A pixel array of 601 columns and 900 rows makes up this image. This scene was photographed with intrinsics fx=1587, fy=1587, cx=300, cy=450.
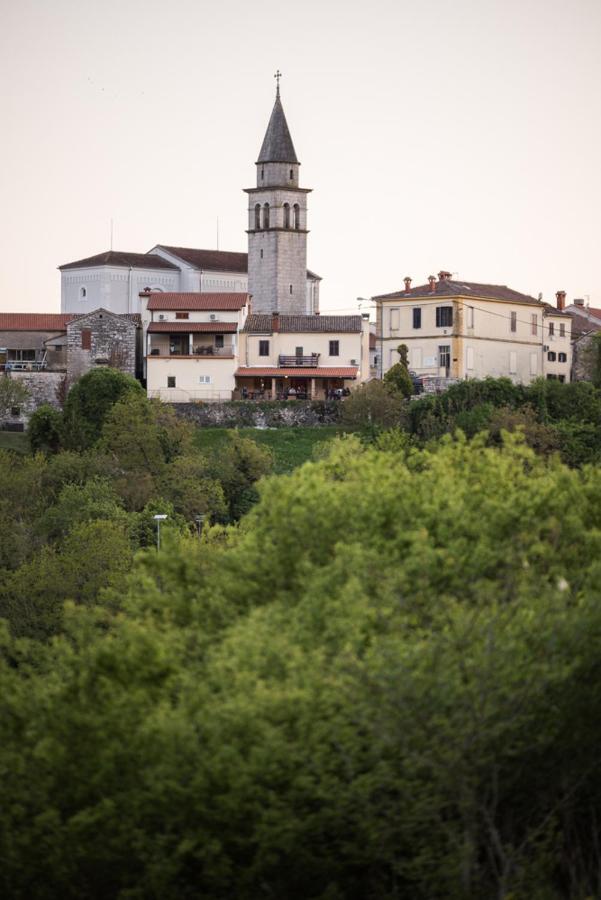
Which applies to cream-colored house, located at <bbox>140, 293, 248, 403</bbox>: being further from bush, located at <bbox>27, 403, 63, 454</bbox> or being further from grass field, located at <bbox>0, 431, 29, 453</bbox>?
bush, located at <bbox>27, 403, 63, 454</bbox>

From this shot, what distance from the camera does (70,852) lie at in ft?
67.5

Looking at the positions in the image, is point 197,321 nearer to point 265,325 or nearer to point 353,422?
point 265,325

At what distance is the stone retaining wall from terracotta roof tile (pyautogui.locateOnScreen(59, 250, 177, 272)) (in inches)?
757

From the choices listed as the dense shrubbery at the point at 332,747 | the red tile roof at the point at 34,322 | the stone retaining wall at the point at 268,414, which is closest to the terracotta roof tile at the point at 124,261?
the red tile roof at the point at 34,322

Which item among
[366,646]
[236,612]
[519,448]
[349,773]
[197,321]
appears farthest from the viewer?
[197,321]

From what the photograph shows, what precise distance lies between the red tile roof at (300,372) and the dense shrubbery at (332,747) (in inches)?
2195

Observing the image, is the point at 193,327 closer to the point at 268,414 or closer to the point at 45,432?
the point at 268,414

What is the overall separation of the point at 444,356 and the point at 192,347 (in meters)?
12.8

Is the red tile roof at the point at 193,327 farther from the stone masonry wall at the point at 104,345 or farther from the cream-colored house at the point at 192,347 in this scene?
the stone masonry wall at the point at 104,345

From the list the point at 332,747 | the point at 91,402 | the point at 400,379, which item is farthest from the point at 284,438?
the point at 332,747

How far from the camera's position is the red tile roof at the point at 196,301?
81.6m

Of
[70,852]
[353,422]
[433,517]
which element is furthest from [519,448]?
[353,422]

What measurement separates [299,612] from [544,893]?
5361 mm

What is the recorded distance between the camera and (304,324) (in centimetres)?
8212
